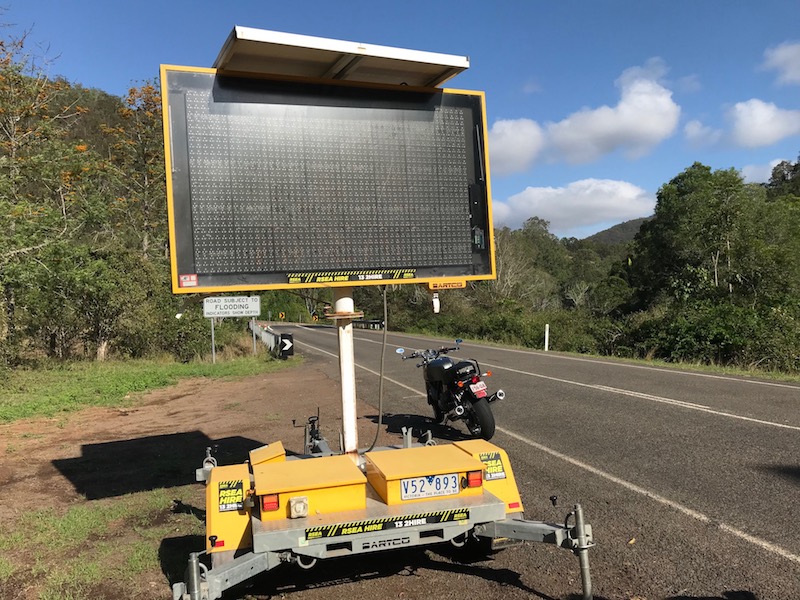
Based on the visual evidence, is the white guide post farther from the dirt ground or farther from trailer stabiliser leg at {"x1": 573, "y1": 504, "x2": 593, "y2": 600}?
trailer stabiliser leg at {"x1": 573, "y1": 504, "x2": 593, "y2": 600}

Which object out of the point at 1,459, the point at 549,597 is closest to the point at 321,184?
the point at 549,597

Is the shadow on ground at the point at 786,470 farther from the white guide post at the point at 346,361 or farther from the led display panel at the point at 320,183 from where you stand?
the white guide post at the point at 346,361

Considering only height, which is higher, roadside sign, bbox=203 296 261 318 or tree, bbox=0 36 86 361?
tree, bbox=0 36 86 361

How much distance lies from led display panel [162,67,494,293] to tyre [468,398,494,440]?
334 cm

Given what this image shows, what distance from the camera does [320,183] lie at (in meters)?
4.11

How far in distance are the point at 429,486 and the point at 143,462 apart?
5.13 meters

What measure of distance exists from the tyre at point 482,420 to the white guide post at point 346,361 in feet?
9.95

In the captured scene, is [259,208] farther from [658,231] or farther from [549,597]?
[658,231]

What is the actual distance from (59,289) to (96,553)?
17.4 meters

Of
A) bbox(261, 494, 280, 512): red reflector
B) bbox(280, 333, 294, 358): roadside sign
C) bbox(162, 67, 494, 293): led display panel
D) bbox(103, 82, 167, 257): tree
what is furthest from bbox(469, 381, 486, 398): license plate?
bbox(103, 82, 167, 257): tree

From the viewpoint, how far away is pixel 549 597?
3434 millimetres

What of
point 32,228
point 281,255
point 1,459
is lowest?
point 1,459

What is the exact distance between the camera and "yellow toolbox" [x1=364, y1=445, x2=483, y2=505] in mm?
3416

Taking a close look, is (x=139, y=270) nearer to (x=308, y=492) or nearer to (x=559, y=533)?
(x=308, y=492)
